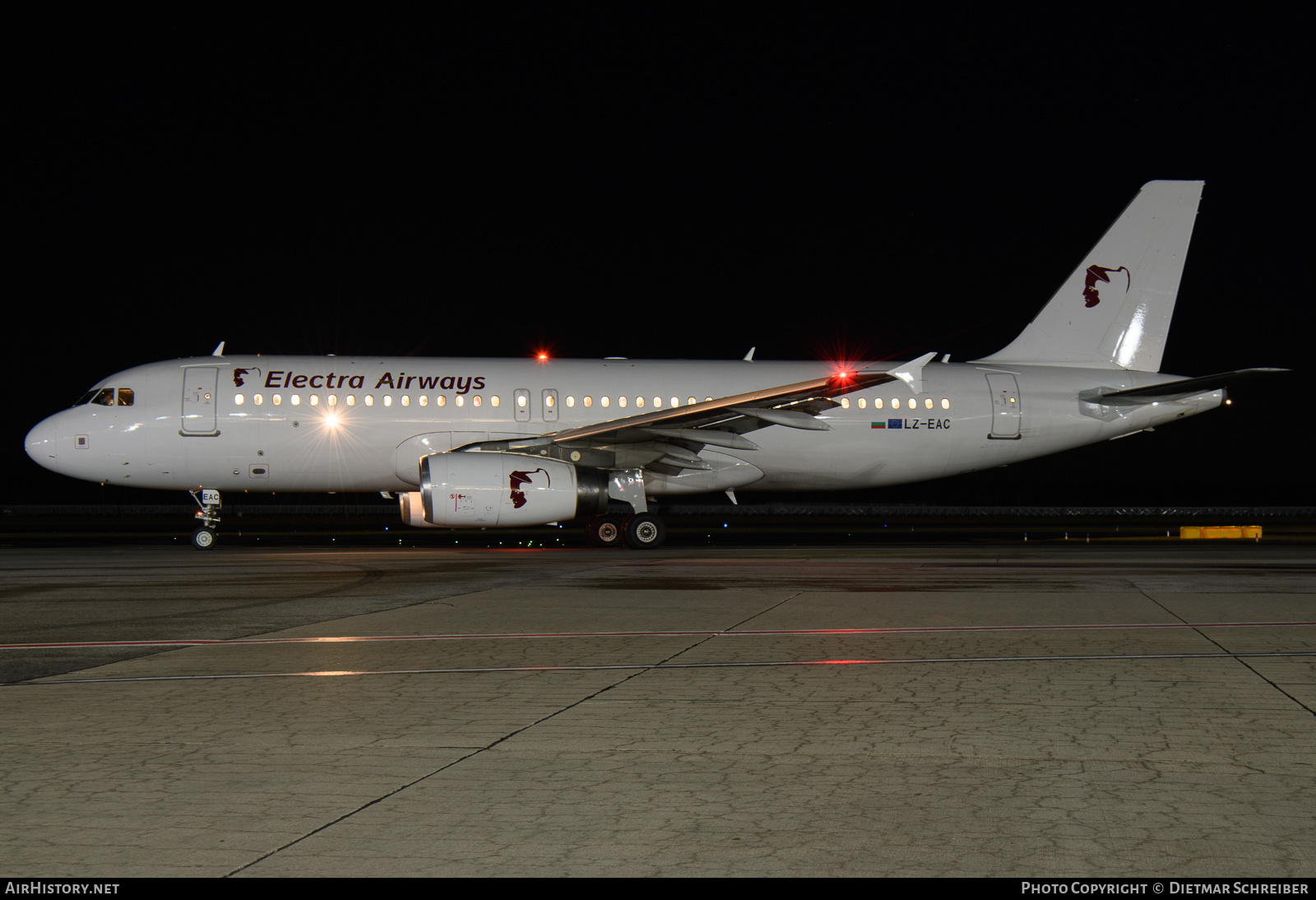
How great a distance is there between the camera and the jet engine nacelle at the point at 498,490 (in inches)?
677

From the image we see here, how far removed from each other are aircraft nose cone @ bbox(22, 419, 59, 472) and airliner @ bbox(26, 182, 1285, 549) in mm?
30

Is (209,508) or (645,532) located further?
(209,508)

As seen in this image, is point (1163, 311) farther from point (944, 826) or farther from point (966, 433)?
point (944, 826)

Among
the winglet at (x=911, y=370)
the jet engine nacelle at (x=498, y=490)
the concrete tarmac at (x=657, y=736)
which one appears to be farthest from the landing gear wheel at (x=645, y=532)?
the concrete tarmac at (x=657, y=736)

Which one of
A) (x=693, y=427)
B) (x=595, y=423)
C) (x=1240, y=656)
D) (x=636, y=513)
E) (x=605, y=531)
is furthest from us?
(x=605, y=531)

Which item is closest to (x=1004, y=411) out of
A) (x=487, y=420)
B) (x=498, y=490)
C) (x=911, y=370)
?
(x=911, y=370)

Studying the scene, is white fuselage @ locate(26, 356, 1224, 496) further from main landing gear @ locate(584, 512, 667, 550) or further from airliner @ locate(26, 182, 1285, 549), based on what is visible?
main landing gear @ locate(584, 512, 667, 550)

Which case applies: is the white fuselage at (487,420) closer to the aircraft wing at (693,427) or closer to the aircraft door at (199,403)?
the aircraft door at (199,403)

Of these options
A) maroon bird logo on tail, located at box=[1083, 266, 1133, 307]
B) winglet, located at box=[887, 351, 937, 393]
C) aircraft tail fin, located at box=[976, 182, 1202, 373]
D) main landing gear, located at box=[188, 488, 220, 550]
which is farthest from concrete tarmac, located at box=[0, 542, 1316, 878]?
maroon bird logo on tail, located at box=[1083, 266, 1133, 307]

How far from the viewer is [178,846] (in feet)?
11.2

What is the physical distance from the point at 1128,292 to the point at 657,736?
21835 millimetres

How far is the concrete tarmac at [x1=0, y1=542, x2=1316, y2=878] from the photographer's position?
3434 mm

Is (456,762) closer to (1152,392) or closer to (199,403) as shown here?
(199,403)

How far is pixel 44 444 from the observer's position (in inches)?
761
